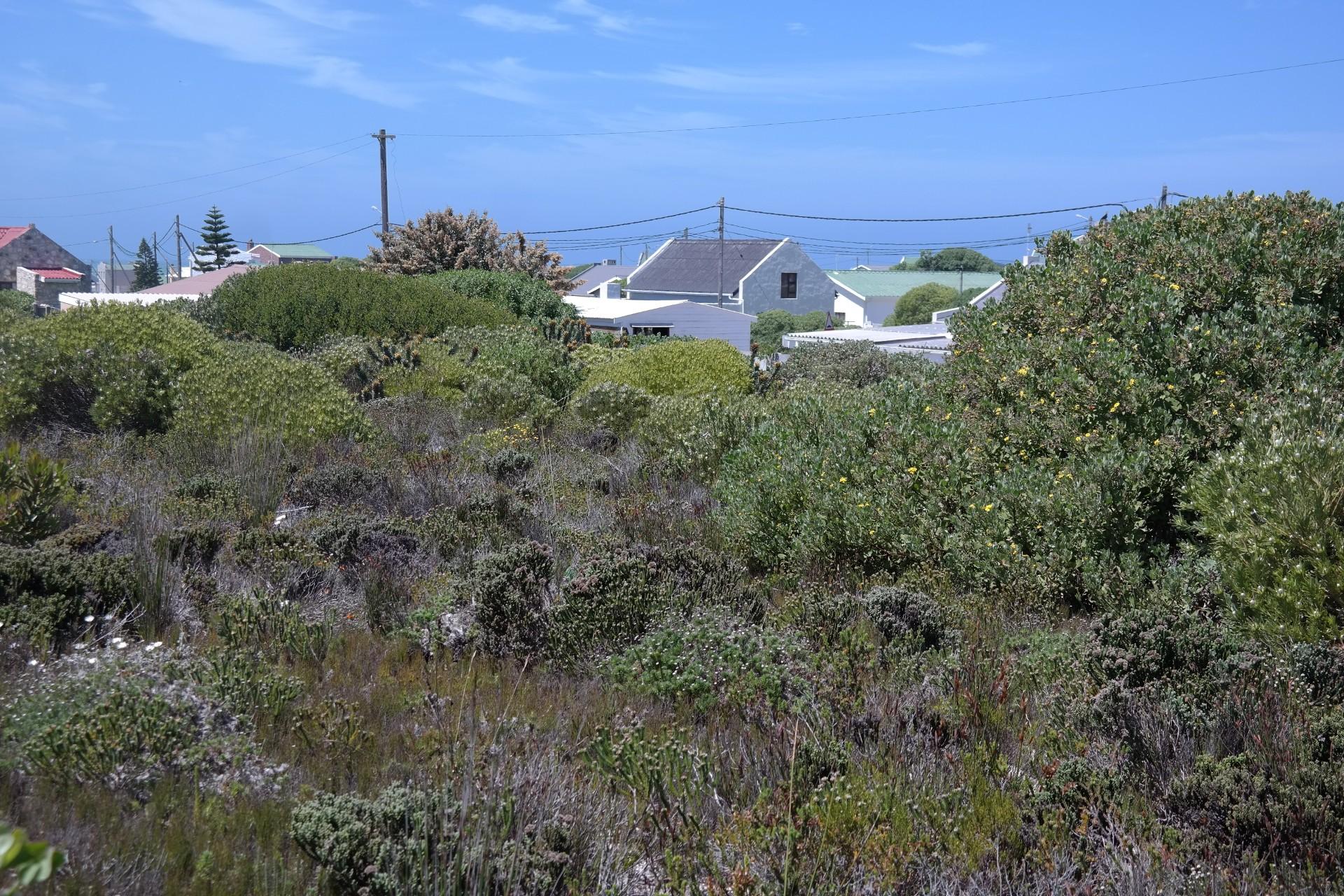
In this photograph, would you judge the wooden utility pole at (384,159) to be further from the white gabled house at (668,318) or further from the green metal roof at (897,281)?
the green metal roof at (897,281)

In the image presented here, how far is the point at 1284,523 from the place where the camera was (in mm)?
5289

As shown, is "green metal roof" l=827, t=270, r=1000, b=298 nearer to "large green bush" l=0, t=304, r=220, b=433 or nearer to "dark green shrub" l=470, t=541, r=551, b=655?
"large green bush" l=0, t=304, r=220, b=433

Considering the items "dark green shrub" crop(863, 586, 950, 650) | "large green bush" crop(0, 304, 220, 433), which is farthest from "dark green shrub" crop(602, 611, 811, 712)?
"large green bush" crop(0, 304, 220, 433)

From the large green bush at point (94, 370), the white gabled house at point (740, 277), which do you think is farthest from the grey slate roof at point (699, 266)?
the large green bush at point (94, 370)

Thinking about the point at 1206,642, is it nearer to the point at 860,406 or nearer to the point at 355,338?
the point at 860,406

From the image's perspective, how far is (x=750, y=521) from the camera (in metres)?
7.68

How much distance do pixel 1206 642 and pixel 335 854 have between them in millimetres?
3693

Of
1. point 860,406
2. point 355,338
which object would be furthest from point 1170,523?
point 355,338

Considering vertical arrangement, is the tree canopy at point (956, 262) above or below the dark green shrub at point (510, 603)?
above

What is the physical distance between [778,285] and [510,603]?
203 feet

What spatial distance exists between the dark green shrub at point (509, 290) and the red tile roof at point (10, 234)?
5184cm

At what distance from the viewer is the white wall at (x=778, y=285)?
6462 centimetres

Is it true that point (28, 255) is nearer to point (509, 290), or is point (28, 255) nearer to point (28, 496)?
point (509, 290)

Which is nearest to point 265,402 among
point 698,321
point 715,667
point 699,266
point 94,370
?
point 94,370
